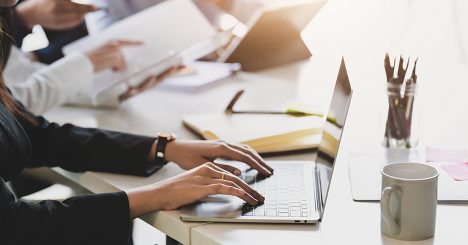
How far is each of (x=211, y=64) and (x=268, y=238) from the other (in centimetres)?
140

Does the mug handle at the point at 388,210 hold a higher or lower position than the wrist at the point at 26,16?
lower

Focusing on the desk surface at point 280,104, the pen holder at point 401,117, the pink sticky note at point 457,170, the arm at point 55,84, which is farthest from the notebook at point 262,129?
the arm at point 55,84

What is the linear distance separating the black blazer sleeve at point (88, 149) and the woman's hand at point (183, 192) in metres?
0.22

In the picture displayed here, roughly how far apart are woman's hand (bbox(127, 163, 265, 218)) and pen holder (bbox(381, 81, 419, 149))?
43cm

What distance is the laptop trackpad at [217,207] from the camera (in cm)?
111

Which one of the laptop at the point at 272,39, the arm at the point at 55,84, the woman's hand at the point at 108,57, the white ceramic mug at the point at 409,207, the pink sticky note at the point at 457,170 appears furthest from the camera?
the laptop at the point at 272,39

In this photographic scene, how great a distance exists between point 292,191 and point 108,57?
0.93 m

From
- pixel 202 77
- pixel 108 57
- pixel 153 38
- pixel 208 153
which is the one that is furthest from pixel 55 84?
pixel 208 153

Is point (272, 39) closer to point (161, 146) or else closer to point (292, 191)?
point (161, 146)

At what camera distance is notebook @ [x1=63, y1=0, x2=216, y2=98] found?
1.96m

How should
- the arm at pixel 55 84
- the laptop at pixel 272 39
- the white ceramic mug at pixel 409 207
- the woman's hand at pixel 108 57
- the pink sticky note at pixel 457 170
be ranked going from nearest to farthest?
the white ceramic mug at pixel 409 207 < the pink sticky note at pixel 457 170 < the arm at pixel 55 84 < the woman's hand at pixel 108 57 < the laptop at pixel 272 39

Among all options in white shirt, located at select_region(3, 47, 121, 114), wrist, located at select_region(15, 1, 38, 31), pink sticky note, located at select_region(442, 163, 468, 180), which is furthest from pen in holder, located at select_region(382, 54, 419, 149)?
wrist, located at select_region(15, 1, 38, 31)

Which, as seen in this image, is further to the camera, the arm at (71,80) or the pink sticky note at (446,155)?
the arm at (71,80)

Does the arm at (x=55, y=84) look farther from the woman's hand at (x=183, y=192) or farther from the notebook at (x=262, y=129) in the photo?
the woman's hand at (x=183, y=192)
